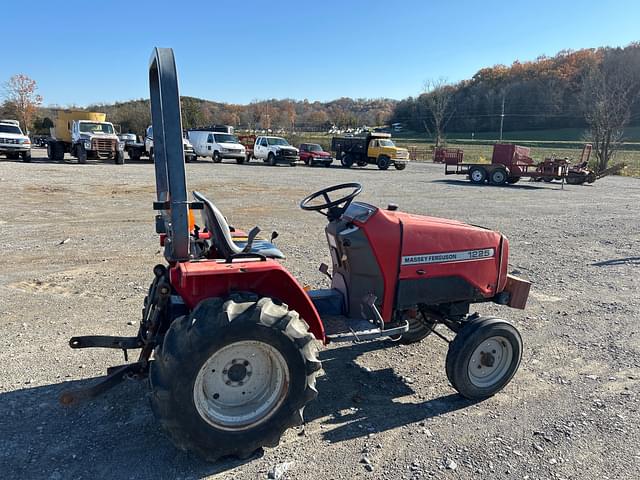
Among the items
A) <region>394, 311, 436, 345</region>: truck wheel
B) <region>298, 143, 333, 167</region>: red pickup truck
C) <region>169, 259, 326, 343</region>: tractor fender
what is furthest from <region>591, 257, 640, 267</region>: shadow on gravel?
<region>298, 143, 333, 167</region>: red pickup truck

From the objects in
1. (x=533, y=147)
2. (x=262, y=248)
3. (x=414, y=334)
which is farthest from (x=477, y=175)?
(x=533, y=147)

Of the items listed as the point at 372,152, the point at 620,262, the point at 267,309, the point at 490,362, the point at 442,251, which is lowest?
the point at 620,262

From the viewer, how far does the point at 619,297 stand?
5871mm

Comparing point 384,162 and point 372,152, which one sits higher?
point 372,152

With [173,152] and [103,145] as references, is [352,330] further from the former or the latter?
[103,145]

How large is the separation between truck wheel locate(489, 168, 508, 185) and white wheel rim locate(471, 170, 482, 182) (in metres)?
0.50

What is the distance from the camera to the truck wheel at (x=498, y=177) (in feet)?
72.0

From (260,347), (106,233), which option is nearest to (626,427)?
(260,347)

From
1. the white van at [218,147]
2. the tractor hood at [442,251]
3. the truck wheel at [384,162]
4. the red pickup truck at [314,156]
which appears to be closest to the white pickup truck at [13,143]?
the white van at [218,147]

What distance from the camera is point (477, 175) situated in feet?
73.7

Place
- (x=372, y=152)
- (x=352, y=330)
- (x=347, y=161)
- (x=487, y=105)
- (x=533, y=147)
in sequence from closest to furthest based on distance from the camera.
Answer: (x=352, y=330)
(x=372, y=152)
(x=347, y=161)
(x=533, y=147)
(x=487, y=105)

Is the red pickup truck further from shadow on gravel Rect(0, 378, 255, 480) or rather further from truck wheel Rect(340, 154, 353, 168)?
shadow on gravel Rect(0, 378, 255, 480)

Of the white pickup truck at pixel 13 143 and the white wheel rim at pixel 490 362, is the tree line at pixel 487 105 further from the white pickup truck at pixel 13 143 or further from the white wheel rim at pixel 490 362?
the white wheel rim at pixel 490 362

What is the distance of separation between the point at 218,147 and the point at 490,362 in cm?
2797
